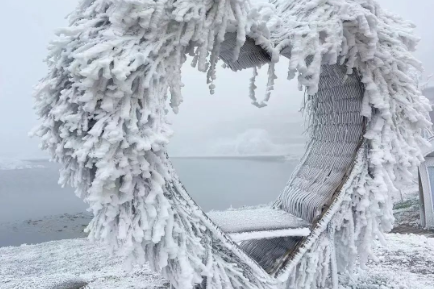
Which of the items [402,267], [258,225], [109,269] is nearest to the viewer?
[258,225]

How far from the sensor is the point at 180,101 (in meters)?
1.92

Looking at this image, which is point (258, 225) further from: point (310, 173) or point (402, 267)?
point (402, 267)

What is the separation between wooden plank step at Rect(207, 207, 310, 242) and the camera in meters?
2.19

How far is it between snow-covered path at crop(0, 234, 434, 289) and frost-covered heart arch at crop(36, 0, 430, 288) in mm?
636

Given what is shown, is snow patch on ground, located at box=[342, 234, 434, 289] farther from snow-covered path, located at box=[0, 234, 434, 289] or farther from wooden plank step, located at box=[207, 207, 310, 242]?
wooden plank step, located at box=[207, 207, 310, 242]

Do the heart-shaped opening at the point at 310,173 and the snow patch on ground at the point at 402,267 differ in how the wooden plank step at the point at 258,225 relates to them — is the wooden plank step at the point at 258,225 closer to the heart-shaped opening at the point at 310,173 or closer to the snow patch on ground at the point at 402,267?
the heart-shaped opening at the point at 310,173

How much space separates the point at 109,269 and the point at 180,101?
2.19 metres

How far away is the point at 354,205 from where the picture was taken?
236 cm

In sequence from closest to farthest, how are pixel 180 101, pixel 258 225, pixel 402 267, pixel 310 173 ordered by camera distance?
1. pixel 180 101
2. pixel 258 225
3. pixel 310 173
4. pixel 402 267

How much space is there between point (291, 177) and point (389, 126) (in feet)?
2.43

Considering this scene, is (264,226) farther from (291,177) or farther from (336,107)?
(336,107)

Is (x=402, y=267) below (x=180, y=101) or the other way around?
below

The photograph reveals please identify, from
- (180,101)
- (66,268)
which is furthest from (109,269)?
(180,101)

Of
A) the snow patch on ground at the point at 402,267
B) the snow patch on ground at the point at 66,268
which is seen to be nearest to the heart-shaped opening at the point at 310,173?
the snow patch on ground at the point at 402,267
